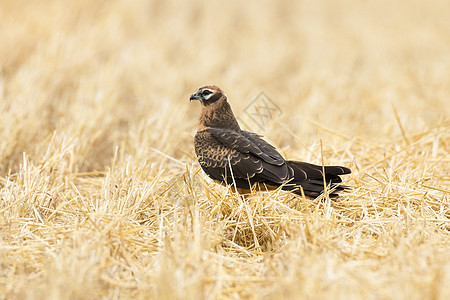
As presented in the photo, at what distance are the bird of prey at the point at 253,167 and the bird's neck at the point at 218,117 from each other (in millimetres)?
103

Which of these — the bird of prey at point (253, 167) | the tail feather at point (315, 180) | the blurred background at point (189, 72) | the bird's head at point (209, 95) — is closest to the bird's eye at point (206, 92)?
the bird's head at point (209, 95)

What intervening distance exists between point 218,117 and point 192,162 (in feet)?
1.30

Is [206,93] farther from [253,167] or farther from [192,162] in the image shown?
[253,167]

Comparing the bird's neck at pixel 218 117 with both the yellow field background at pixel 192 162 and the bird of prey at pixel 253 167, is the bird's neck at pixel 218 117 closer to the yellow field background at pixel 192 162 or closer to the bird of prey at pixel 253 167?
the bird of prey at pixel 253 167

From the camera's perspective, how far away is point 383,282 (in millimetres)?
2332

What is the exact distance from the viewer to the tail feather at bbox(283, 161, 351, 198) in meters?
3.45

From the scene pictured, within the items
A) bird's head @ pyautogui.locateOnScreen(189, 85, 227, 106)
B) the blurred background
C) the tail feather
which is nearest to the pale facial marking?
bird's head @ pyautogui.locateOnScreen(189, 85, 227, 106)

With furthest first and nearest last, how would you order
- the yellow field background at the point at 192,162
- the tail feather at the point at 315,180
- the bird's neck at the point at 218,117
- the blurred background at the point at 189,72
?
the blurred background at the point at 189,72 < the bird's neck at the point at 218,117 < the tail feather at the point at 315,180 < the yellow field background at the point at 192,162

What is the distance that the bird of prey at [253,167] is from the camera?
3.47 metres

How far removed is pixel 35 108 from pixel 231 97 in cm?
295

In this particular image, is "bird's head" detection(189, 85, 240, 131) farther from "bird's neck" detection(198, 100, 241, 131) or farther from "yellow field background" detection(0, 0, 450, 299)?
"yellow field background" detection(0, 0, 450, 299)

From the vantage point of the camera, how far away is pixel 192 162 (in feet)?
13.1

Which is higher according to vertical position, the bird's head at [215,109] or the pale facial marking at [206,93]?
the pale facial marking at [206,93]

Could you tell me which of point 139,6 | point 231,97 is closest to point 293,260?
point 231,97
